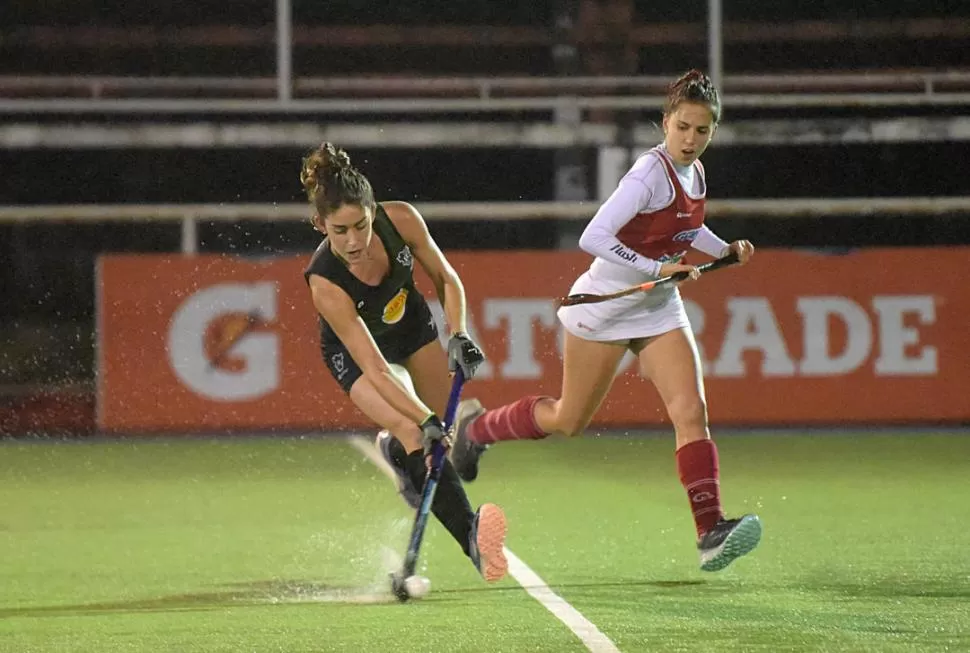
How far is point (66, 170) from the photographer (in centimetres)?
1930

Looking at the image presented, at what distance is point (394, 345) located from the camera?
7.02 meters

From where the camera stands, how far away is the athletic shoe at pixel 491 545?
235 inches

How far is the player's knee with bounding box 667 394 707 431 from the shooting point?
6453 mm

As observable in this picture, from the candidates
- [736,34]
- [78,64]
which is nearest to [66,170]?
[78,64]

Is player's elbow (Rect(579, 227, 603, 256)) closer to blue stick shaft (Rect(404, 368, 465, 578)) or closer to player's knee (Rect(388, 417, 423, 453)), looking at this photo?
blue stick shaft (Rect(404, 368, 465, 578))

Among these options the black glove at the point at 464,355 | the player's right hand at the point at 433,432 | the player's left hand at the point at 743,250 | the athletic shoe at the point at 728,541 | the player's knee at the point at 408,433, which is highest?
the player's left hand at the point at 743,250

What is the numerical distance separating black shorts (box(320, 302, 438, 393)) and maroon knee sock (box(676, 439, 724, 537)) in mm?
1178

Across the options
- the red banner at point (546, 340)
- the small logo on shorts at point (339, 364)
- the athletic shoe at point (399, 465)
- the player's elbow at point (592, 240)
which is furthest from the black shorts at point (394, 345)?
the red banner at point (546, 340)

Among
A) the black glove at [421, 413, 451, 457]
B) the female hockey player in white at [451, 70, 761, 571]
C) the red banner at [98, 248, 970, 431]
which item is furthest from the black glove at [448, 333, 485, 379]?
the red banner at [98, 248, 970, 431]

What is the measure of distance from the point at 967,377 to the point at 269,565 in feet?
23.8

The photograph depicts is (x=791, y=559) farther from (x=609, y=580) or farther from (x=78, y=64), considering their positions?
(x=78, y=64)

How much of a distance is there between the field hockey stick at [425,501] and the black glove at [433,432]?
16 millimetres

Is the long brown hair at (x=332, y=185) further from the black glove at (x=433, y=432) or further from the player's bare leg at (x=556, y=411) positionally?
the player's bare leg at (x=556, y=411)

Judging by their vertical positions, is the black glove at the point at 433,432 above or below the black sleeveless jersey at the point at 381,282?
below
